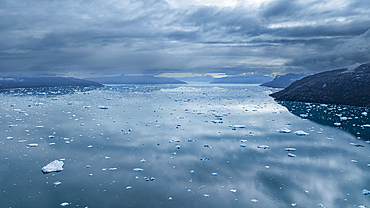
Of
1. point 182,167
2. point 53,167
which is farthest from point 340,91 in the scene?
point 53,167

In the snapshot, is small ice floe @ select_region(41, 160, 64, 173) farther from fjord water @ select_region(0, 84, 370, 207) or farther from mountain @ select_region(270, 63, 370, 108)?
mountain @ select_region(270, 63, 370, 108)

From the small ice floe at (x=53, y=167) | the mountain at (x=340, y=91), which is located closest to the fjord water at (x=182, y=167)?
the small ice floe at (x=53, y=167)

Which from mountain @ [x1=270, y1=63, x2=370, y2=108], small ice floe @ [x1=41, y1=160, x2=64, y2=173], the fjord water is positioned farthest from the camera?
mountain @ [x1=270, y1=63, x2=370, y2=108]

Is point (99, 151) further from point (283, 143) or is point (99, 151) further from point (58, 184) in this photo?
point (283, 143)

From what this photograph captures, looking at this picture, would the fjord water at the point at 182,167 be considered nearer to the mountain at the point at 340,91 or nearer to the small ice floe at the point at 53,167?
the small ice floe at the point at 53,167

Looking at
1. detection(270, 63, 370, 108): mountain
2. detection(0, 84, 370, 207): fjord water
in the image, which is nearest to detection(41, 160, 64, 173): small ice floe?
detection(0, 84, 370, 207): fjord water

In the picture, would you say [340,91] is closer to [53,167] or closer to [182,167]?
[182,167]

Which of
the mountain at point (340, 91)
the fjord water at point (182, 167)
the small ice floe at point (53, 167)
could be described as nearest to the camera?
the fjord water at point (182, 167)
